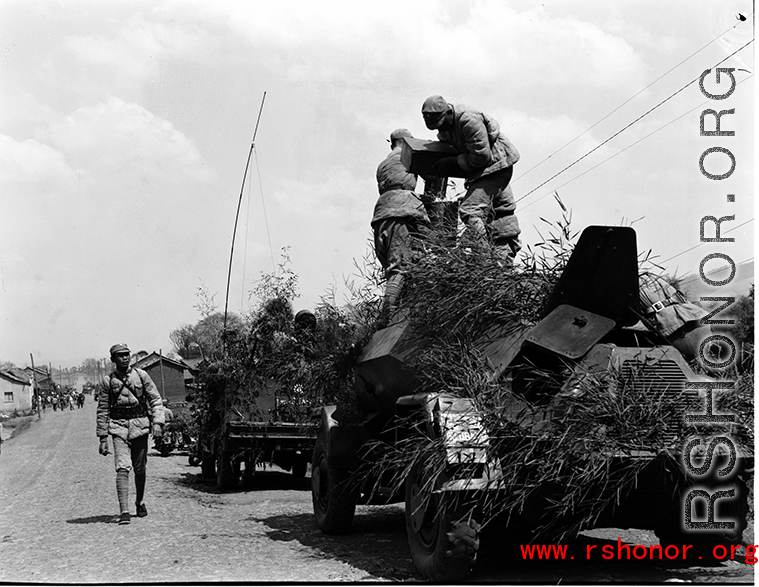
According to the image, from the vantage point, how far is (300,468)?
16.0 meters

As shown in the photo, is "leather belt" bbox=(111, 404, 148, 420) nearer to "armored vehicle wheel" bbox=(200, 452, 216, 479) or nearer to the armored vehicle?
the armored vehicle

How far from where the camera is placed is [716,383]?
5.50 meters

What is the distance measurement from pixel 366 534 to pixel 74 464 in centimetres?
1360

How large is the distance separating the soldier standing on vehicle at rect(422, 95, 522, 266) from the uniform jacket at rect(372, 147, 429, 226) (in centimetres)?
60

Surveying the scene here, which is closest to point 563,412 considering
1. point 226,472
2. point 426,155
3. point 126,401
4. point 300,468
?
point 426,155

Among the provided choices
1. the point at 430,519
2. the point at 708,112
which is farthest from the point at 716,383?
the point at 430,519

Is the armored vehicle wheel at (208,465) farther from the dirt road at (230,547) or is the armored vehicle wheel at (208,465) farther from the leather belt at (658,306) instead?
→ the leather belt at (658,306)

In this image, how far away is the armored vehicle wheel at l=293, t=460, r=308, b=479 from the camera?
48.8 feet

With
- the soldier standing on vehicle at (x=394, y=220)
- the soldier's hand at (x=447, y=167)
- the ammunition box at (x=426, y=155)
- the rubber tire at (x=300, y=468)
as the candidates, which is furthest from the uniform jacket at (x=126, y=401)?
the rubber tire at (x=300, y=468)

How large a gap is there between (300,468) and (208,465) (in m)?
1.49

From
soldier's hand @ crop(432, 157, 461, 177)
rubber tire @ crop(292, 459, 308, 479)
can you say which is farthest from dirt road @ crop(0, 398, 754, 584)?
soldier's hand @ crop(432, 157, 461, 177)

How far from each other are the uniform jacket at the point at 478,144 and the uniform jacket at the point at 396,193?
2.01 ft

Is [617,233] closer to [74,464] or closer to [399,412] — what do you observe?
[399,412]

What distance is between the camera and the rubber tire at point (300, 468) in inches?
584
